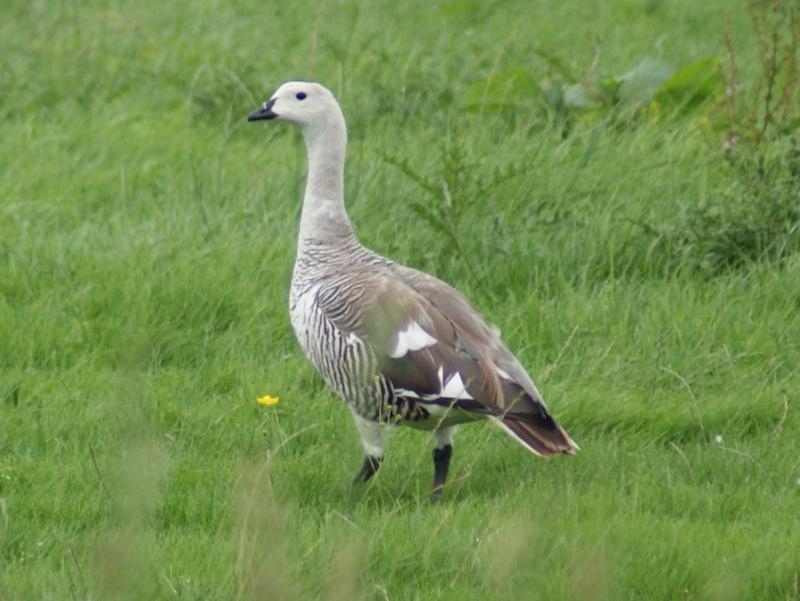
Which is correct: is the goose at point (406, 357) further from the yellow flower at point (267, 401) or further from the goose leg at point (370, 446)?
the yellow flower at point (267, 401)

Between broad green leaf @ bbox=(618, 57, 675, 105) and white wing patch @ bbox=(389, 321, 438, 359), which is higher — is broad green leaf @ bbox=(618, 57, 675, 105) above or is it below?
above

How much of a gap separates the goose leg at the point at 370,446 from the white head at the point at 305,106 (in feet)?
3.75

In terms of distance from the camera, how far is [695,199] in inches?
291

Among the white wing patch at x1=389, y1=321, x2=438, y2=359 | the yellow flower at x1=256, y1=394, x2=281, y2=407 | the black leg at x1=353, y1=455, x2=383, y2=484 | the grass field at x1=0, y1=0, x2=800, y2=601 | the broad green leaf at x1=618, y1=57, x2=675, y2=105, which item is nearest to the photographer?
the grass field at x1=0, y1=0, x2=800, y2=601

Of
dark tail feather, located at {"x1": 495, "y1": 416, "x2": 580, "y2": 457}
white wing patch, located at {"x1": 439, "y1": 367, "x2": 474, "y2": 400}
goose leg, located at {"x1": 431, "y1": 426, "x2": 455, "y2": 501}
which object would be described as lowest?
goose leg, located at {"x1": 431, "y1": 426, "x2": 455, "y2": 501}

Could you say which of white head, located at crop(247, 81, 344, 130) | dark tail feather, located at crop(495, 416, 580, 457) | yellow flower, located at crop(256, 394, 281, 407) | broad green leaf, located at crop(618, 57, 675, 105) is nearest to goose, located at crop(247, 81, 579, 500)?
dark tail feather, located at crop(495, 416, 580, 457)

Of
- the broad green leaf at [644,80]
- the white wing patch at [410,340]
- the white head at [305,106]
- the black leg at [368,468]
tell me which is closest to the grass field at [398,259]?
the black leg at [368,468]

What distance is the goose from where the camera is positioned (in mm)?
4949

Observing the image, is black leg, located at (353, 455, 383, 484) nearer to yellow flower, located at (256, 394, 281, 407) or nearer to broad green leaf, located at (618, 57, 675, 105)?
yellow flower, located at (256, 394, 281, 407)

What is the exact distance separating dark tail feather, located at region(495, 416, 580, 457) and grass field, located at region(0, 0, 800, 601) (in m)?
0.16

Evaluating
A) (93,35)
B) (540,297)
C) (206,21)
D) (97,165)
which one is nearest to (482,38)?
(206,21)

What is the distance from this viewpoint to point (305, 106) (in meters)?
5.89

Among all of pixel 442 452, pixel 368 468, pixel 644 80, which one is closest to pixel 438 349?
pixel 442 452

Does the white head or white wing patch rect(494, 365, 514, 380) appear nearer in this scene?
white wing patch rect(494, 365, 514, 380)
